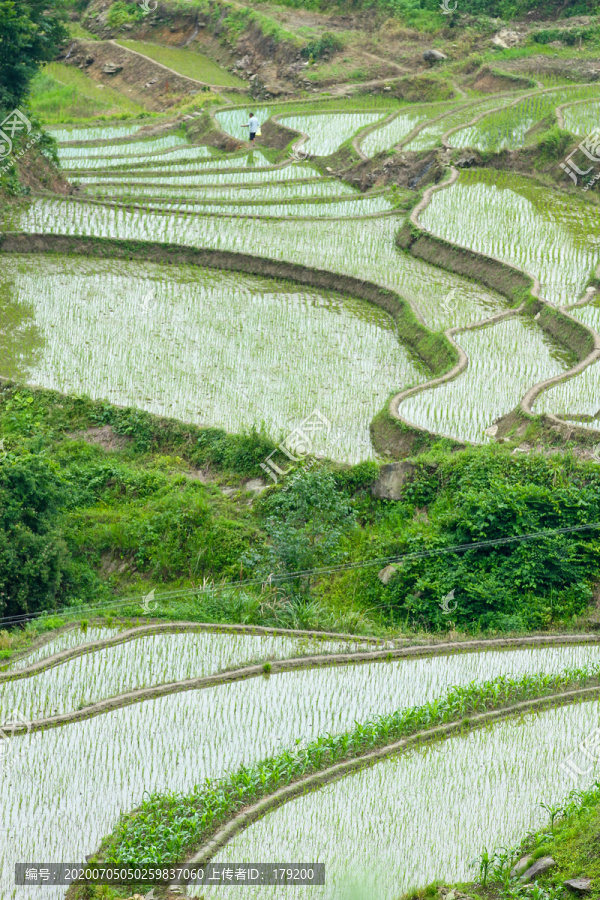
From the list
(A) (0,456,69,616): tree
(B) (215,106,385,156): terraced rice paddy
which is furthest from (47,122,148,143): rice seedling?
(A) (0,456,69,616): tree

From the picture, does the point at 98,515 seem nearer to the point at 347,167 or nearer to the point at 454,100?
the point at 347,167

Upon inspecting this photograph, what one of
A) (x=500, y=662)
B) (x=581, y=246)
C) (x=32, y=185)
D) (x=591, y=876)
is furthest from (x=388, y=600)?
(x=32, y=185)

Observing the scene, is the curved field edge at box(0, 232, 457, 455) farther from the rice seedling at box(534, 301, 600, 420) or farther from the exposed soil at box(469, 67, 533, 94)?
the exposed soil at box(469, 67, 533, 94)

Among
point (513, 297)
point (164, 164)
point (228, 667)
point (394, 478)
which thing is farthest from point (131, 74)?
point (228, 667)

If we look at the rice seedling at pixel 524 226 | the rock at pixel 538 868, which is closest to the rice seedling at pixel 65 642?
the rock at pixel 538 868

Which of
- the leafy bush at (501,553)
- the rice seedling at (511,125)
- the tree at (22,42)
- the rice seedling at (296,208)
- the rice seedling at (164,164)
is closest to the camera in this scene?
the leafy bush at (501,553)

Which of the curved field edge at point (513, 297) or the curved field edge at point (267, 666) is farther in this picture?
the curved field edge at point (513, 297)

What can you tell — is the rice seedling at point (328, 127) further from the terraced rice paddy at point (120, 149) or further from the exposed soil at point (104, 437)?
the exposed soil at point (104, 437)
